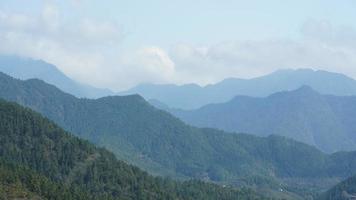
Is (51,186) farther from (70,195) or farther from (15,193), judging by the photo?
(15,193)

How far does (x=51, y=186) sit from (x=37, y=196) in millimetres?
11678

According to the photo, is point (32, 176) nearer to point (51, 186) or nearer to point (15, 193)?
point (51, 186)

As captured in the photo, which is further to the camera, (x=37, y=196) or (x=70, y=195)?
(x=70, y=195)

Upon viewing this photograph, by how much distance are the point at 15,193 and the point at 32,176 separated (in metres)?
19.4

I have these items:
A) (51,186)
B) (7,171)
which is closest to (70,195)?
(51,186)

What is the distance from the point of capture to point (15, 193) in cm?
17412

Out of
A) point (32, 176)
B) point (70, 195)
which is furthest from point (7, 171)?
point (70, 195)

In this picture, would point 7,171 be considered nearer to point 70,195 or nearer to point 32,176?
point 32,176

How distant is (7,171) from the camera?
189875 mm

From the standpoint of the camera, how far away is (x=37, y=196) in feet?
595

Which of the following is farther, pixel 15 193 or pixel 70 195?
pixel 70 195

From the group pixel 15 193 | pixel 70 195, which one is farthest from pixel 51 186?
pixel 15 193

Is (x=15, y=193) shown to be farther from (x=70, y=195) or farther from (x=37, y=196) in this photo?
(x=70, y=195)

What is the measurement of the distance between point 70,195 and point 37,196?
1541 centimetres
